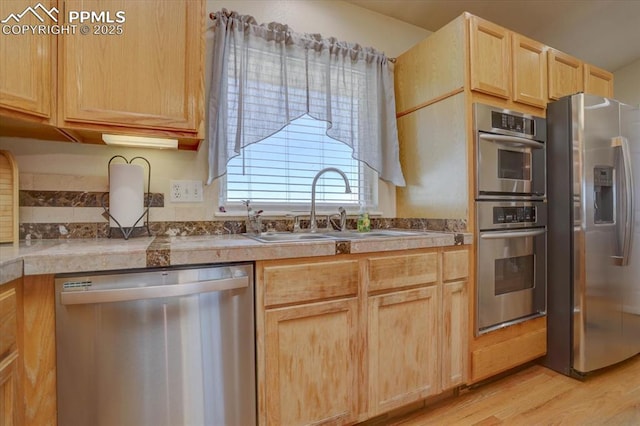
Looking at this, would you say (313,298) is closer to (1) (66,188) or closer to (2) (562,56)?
(1) (66,188)

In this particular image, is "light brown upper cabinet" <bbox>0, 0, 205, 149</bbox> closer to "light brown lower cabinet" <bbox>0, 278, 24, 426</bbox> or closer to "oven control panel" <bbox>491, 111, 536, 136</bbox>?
"light brown lower cabinet" <bbox>0, 278, 24, 426</bbox>

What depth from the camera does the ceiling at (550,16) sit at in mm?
2299

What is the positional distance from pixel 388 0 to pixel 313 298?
2.16 m

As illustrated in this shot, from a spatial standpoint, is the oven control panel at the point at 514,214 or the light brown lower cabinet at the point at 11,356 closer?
the light brown lower cabinet at the point at 11,356

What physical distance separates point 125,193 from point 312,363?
1178 mm

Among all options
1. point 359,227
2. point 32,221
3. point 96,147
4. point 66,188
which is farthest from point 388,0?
point 32,221

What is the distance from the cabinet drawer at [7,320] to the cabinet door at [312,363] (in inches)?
A: 30.4

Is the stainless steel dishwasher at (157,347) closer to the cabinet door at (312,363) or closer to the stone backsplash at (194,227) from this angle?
the cabinet door at (312,363)

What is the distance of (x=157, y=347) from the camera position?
Result: 1.10 meters

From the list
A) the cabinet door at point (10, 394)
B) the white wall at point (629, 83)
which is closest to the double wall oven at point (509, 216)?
the cabinet door at point (10, 394)

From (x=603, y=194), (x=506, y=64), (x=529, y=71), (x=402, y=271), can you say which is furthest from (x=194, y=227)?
(x=603, y=194)

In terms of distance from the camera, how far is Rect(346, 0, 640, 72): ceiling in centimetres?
230

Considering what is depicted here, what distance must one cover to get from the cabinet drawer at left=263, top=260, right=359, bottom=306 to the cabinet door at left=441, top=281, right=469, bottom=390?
616mm

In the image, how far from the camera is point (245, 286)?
1.21 meters
